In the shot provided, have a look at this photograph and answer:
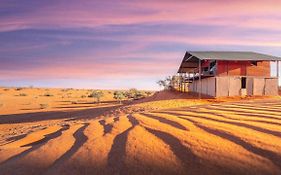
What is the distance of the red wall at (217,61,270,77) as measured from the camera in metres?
27.4

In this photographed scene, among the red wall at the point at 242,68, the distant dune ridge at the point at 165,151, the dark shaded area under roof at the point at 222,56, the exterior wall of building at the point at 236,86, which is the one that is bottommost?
the distant dune ridge at the point at 165,151

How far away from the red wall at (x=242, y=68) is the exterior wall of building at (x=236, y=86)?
48 cm

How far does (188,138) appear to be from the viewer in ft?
13.4

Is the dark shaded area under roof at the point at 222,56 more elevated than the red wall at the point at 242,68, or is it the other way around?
the dark shaded area under roof at the point at 222,56

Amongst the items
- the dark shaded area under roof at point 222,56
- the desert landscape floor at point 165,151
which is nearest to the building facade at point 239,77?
the dark shaded area under roof at point 222,56

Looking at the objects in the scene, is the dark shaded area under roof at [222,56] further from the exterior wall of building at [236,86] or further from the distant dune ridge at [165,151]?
the distant dune ridge at [165,151]

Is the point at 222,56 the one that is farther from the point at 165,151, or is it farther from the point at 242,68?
the point at 165,151

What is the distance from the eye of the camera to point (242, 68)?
92.2 feet

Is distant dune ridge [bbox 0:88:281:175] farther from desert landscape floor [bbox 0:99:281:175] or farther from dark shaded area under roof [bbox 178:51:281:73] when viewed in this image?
dark shaded area under roof [bbox 178:51:281:73]

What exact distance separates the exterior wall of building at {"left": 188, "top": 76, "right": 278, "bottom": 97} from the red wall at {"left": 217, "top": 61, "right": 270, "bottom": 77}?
0.48 m

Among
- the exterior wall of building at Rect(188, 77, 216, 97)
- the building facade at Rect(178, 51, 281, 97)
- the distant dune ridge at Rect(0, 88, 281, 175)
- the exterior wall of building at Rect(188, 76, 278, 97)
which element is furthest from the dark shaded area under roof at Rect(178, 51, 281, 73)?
the distant dune ridge at Rect(0, 88, 281, 175)

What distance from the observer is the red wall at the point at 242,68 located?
2741 cm

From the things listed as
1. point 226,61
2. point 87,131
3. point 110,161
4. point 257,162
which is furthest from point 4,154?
point 226,61

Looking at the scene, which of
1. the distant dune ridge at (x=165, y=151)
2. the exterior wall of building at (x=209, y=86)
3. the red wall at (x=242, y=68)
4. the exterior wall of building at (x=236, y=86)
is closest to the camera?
the distant dune ridge at (x=165, y=151)
